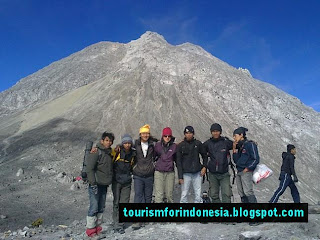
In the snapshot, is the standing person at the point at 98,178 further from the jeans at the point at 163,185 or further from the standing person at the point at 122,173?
the jeans at the point at 163,185

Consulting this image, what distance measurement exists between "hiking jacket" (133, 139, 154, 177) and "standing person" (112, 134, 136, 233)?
13 centimetres

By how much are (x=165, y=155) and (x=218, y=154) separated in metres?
1.34

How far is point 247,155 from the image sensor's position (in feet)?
22.6

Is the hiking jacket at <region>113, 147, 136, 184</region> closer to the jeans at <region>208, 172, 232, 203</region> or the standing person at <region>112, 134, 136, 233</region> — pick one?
the standing person at <region>112, 134, 136, 233</region>

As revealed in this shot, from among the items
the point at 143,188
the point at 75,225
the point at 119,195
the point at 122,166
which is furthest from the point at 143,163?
the point at 75,225

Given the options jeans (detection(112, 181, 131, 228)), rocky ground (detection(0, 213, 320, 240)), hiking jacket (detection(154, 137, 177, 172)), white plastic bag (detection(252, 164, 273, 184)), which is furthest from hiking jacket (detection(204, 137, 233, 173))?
jeans (detection(112, 181, 131, 228))

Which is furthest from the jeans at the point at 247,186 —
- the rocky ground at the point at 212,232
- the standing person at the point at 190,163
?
the standing person at the point at 190,163

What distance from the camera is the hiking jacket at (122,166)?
7023 mm

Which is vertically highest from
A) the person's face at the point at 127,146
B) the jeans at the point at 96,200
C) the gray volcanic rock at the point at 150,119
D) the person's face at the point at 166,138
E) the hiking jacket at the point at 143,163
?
the gray volcanic rock at the point at 150,119

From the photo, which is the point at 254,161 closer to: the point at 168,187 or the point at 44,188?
the point at 168,187

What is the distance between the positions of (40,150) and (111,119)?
7.55 meters

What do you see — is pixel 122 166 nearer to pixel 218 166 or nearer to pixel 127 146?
pixel 127 146

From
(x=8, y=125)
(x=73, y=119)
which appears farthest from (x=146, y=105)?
(x=8, y=125)

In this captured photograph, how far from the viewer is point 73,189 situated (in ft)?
55.5
